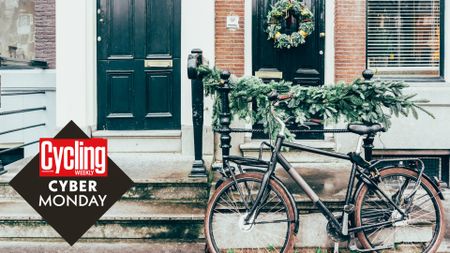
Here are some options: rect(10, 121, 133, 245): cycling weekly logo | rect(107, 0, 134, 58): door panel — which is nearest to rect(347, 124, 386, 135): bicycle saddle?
rect(10, 121, 133, 245): cycling weekly logo

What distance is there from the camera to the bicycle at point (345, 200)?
4.04 metres

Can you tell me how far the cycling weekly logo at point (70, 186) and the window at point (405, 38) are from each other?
418 centimetres

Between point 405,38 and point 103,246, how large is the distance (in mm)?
5166

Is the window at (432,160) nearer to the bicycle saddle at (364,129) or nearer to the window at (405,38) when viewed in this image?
the window at (405,38)

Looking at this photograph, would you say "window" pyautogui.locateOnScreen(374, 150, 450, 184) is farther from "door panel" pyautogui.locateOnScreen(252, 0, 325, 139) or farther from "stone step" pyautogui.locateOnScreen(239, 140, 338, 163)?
"door panel" pyautogui.locateOnScreen(252, 0, 325, 139)

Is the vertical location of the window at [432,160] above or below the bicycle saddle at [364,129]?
below

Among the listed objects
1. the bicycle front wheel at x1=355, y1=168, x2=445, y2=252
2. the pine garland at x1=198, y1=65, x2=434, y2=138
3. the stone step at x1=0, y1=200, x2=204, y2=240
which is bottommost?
the stone step at x1=0, y1=200, x2=204, y2=240

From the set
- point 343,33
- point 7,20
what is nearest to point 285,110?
point 343,33

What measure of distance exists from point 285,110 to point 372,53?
2892 mm

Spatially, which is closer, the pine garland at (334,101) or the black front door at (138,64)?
the pine garland at (334,101)

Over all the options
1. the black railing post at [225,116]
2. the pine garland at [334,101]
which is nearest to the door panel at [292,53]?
the pine garland at [334,101]

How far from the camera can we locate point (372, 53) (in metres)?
7.00

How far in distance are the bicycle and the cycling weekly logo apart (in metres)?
1.30

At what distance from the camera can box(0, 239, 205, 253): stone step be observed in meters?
4.48
